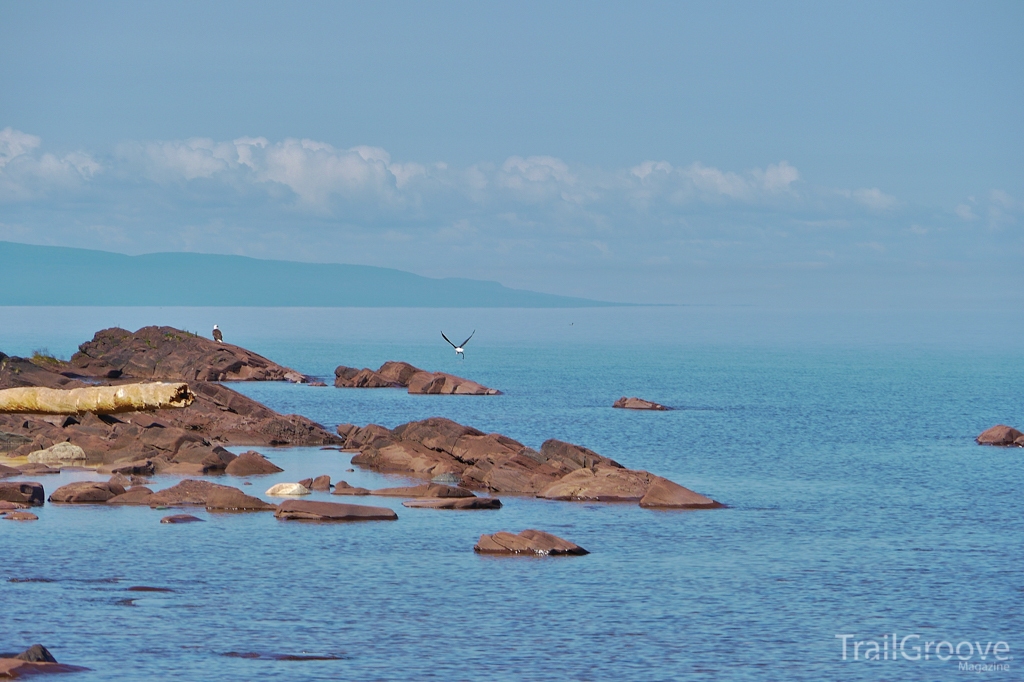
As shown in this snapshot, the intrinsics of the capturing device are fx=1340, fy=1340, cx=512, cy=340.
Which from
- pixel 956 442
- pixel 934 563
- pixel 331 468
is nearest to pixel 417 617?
pixel 934 563

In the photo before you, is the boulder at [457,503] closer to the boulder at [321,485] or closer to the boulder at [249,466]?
the boulder at [321,485]

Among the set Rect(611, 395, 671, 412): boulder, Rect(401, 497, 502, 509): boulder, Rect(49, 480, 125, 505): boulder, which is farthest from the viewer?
Rect(611, 395, 671, 412): boulder

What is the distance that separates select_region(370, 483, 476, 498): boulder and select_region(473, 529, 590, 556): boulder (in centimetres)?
892

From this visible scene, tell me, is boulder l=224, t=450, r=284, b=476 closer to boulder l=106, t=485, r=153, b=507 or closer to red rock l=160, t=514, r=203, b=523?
boulder l=106, t=485, r=153, b=507

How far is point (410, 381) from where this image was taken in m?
114

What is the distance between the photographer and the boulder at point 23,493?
45.1 metres

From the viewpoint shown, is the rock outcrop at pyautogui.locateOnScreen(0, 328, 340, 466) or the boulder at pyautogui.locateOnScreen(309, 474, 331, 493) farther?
the rock outcrop at pyautogui.locateOnScreen(0, 328, 340, 466)

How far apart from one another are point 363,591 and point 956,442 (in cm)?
5294

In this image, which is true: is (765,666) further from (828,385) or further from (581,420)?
(828,385)

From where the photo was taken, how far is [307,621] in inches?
1218

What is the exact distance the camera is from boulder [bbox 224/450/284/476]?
54.6 m

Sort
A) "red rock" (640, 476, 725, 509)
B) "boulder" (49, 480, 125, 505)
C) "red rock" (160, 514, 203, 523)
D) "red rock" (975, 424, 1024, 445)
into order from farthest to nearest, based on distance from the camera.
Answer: "red rock" (975, 424, 1024, 445), "red rock" (640, 476, 725, 509), "boulder" (49, 480, 125, 505), "red rock" (160, 514, 203, 523)

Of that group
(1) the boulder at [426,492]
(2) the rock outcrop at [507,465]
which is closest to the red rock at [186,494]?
(2) the rock outcrop at [507,465]

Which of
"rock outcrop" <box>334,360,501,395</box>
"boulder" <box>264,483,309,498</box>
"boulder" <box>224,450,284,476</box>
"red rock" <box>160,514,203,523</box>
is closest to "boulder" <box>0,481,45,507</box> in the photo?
"red rock" <box>160,514,203,523</box>
